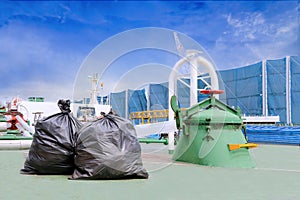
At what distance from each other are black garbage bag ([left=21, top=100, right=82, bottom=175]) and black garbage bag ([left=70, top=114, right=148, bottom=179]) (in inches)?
7.1

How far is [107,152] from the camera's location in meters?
3.38

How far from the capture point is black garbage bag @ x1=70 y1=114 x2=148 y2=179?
3.34 meters

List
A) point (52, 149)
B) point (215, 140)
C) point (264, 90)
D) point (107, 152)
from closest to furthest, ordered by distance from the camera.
A: point (107, 152) → point (52, 149) → point (215, 140) → point (264, 90)

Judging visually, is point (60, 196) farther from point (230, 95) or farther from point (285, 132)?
point (230, 95)

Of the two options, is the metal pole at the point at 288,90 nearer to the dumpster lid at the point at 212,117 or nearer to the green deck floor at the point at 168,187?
the dumpster lid at the point at 212,117

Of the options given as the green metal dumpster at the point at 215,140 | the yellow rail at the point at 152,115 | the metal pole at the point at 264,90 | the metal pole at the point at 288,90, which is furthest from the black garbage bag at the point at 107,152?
the metal pole at the point at 264,90

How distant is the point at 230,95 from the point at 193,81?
15.5m

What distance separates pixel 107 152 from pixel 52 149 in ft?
2.48

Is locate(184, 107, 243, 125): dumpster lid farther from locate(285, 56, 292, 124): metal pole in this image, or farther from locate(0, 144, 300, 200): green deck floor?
locate(285, 56, 292, 124): metal pole

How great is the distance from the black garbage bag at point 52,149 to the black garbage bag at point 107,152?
180 mm

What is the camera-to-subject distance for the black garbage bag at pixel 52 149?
3689mm

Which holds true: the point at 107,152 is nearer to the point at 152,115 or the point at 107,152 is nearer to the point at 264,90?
the point at 152,115

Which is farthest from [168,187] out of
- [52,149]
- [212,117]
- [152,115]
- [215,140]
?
[152,115]

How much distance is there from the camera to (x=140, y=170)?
3514 millimetres
